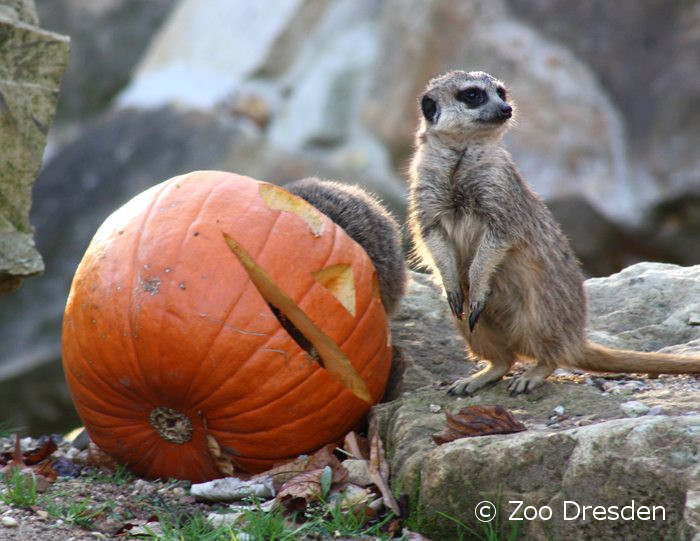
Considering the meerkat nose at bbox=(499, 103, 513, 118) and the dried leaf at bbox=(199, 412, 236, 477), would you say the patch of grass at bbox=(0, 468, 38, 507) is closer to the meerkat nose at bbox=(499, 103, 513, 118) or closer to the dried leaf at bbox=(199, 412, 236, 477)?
the dried leaf at bbox=(199, 412, 236, 477)

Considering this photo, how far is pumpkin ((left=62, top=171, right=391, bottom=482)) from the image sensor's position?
3.33 meters

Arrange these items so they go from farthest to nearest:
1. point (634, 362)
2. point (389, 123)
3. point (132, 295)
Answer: point (389, 123)
point (634, 362)
point (132, 295)

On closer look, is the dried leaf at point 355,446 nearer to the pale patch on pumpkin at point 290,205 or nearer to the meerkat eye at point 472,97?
the pale patch on pumpkin at point 290,205

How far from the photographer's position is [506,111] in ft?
12.3

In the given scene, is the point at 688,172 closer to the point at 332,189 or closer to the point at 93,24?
the point at 332,189

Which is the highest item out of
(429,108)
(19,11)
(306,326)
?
(19,11)

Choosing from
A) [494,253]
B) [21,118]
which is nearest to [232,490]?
[494,253]

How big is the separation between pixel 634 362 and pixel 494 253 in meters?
0.62

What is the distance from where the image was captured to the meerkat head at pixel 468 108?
3.80 meters

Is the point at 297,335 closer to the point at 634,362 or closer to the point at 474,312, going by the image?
the point at 474,312

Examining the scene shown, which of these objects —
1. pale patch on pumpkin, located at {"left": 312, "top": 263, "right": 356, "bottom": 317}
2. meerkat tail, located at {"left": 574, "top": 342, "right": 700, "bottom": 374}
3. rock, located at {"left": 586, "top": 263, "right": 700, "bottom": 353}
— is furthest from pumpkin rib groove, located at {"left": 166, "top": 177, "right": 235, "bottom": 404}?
rock, located at {"left": 586, "top": 263, "right": 700, "bottom": 353}

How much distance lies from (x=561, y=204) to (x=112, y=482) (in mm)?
5028

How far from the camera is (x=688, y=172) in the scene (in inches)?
298

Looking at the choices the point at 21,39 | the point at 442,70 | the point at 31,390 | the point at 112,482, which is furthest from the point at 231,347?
the point at 442,70
